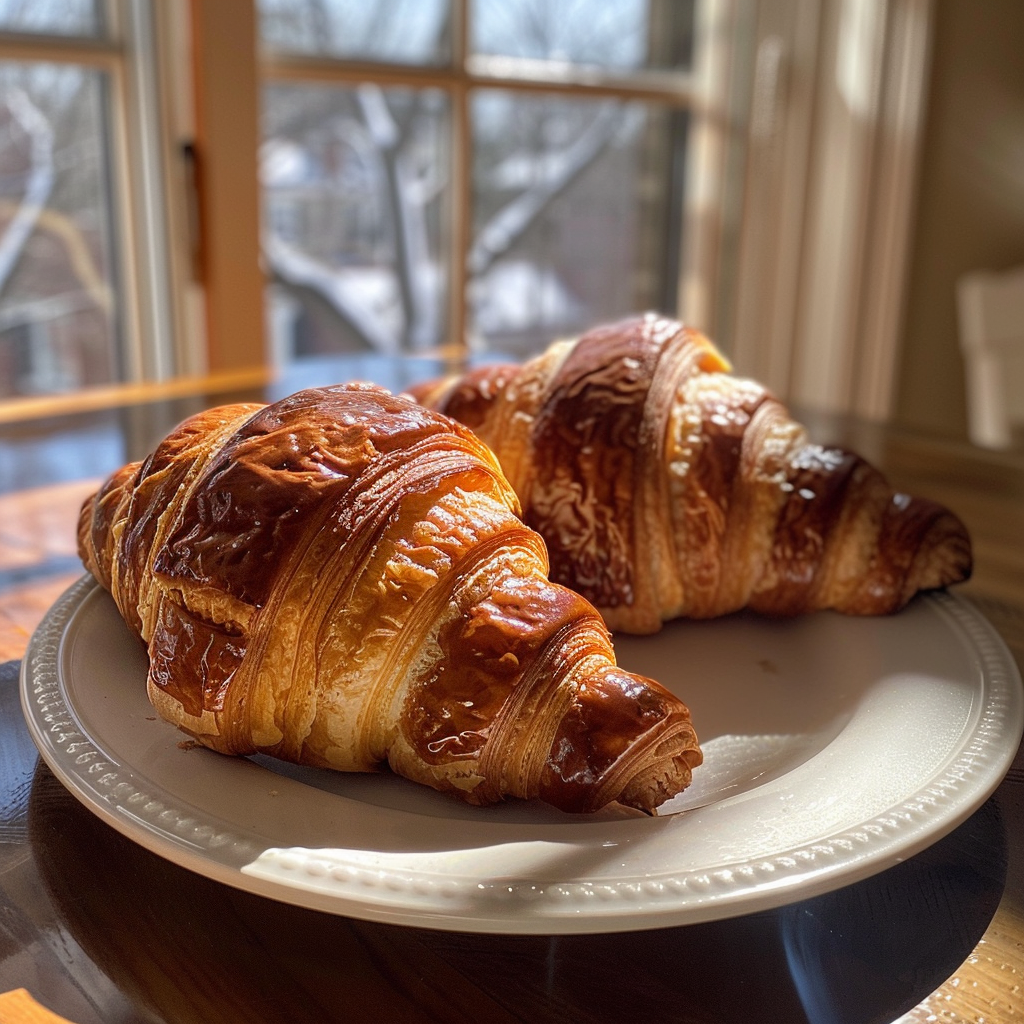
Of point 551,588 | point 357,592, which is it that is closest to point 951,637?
point 551,588

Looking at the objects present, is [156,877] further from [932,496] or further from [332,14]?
[332,14]

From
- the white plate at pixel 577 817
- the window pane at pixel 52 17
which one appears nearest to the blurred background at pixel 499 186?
the window pane at pixel 52 17

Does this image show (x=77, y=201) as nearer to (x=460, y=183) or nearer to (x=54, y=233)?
(x=54, y=233)

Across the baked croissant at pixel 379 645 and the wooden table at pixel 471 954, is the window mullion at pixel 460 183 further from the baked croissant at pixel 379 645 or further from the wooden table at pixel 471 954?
the wooden table at pixel 471 954

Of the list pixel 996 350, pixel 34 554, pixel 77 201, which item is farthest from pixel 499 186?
pixel 34 554

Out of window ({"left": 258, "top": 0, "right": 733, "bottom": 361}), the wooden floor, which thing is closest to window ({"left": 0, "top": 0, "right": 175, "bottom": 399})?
window ({"left": 258, "top": 0, "right": 733, "bottom": 361})

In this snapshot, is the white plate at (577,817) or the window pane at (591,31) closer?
the white plate at (577,817)
